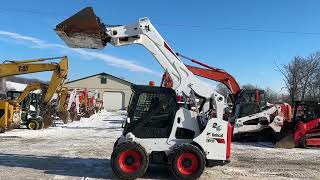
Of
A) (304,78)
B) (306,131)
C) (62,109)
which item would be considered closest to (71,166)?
(306,131)

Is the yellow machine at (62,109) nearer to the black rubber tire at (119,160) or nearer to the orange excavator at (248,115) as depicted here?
the orange excavator at (248,115)

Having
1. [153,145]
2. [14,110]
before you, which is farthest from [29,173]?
[14,110]

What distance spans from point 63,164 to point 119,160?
8.36 ft

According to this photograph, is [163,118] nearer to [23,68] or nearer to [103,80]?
[23,68]

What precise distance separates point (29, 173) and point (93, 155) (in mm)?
3596

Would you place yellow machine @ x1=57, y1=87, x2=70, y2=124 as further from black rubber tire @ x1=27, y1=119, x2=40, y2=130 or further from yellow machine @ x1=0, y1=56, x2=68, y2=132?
black rubber tire @ x1=27, y1=119, x2=40, y2=130

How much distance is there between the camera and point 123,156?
1034 centimetres

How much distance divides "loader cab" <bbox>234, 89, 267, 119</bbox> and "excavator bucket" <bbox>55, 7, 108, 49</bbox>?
9923 millimetres

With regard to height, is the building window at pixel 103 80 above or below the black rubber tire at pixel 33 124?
above

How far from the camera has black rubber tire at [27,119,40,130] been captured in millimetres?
24902

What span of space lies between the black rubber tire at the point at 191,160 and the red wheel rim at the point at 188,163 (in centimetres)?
2

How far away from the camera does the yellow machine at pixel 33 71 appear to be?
2207 centimetres

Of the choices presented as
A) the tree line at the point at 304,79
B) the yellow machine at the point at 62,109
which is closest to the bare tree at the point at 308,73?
the tree line at the point at 304,79

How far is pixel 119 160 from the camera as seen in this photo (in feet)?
33.8
